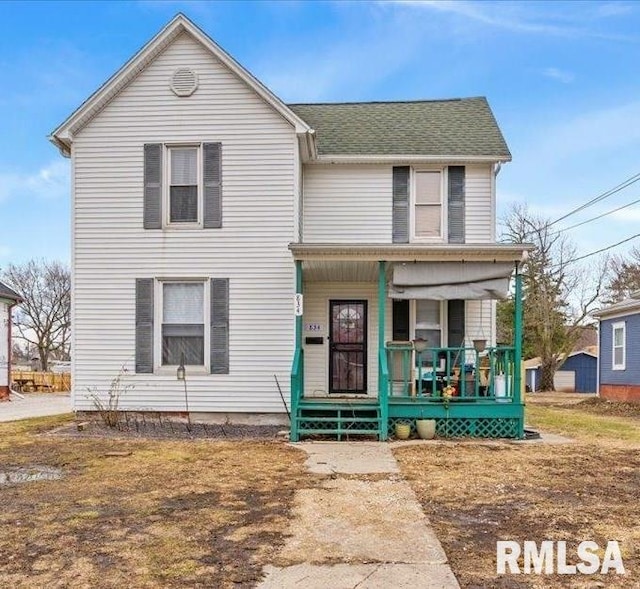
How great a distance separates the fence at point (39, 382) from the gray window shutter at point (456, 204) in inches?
776

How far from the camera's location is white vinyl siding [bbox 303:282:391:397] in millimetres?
11164

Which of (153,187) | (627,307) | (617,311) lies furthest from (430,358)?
(617,311)

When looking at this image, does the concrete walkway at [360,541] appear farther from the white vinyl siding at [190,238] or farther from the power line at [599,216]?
the power line at [599,216]

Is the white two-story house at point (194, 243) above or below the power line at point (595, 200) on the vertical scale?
below

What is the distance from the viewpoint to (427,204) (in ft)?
37.2

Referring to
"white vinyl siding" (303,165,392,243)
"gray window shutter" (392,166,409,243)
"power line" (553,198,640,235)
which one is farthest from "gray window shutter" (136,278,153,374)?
"power line" (553,198,640,235)

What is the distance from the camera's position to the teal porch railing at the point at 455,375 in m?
9.20

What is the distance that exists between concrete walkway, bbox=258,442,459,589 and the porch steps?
2420mm

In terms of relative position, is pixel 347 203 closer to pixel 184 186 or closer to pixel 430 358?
pixel 184 186

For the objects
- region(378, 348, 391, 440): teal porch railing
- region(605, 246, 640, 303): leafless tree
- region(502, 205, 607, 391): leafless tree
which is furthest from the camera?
region(605, 246, 640, 303): leafless tree

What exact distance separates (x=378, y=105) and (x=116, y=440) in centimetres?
929

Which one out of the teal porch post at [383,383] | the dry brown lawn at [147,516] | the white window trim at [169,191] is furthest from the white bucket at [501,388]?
the white window trim at [169,191]

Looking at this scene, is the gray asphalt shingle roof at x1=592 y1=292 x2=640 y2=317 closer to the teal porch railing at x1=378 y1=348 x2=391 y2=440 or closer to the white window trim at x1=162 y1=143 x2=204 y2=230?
the teal porch railing at x1=378 y1=348 x2=391 y2=440

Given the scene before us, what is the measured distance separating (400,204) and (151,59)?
5281 millimetres
